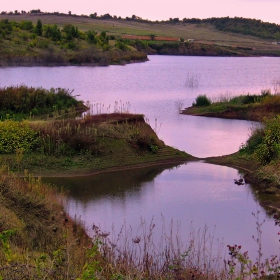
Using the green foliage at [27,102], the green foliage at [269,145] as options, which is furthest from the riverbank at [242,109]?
the green foliage at [269,145]

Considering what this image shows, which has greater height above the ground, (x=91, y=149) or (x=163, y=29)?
(x=163, y=29)

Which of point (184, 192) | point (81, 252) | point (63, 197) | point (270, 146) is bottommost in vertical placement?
point (184, 192)

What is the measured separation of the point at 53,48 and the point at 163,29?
71.9m

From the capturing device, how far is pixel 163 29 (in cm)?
12444

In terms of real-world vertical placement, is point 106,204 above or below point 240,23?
below

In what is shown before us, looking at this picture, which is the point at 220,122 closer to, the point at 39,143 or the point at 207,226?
the point at 39,143

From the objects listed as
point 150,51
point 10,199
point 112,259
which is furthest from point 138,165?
point 150,51

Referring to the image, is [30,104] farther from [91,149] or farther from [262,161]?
[262,161]

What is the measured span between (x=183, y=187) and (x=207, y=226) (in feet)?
12.2

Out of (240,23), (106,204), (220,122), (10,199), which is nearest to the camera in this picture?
(10,199)

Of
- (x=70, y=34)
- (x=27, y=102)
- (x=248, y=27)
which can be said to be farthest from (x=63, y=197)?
(x=248, y=27)

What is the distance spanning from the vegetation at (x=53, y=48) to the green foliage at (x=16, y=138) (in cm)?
3240

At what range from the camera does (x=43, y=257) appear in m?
5.93

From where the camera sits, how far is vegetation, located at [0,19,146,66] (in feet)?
171
